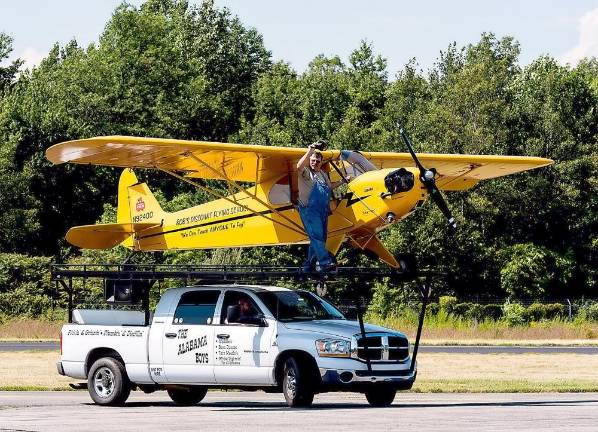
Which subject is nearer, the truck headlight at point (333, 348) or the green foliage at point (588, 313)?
the truck headlight at point (333, 348)

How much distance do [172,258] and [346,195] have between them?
29163mm

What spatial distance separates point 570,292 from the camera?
186 ft

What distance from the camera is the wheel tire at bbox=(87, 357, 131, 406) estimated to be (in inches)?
752

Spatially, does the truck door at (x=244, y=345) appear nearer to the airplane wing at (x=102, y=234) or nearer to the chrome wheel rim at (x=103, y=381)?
the chrome wheel rim at (x=103, y=381)

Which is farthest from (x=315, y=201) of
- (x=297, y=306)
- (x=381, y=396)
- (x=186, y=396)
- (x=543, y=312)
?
(x=543, y=312)

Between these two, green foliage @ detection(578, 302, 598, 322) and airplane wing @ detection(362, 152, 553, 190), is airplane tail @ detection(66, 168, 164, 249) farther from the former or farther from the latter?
green foliage @ detection(578, 302, 598, 322)

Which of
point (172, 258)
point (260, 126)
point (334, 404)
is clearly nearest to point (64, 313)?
point (172, 258)

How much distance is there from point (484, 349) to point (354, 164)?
45.0 feet

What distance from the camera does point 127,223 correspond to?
29.2m

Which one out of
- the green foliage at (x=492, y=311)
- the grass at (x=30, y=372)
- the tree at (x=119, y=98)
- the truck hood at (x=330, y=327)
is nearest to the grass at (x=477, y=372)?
the grass at (x=30, y=372)

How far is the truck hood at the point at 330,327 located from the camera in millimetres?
17984

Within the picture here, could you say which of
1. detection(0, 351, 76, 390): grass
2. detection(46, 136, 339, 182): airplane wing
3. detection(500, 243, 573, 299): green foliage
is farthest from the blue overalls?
detection(500, 243, 573, 299): green foliage

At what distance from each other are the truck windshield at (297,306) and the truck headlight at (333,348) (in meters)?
0.82

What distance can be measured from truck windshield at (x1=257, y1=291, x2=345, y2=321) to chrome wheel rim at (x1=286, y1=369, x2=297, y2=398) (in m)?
0.86
